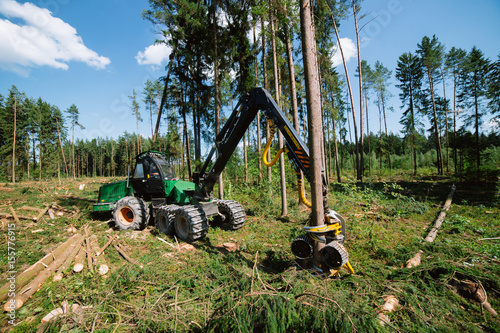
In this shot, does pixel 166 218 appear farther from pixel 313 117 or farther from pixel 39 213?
pixel 39 213

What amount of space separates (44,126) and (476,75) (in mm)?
60404

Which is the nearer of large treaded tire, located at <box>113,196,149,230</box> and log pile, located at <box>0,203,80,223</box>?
large treaded tire, located at <box>113,196,149,230</box>

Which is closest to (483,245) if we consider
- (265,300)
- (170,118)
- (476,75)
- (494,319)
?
(494,319)

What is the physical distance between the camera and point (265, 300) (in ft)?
8.62

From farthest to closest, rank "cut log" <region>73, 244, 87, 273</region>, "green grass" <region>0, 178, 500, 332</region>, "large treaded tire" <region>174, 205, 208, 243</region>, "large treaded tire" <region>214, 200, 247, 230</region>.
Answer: "large treaded tire" <region>214, 200, 247, 230</region>, "large treaded tire" <region>174, 205, 208, 243</region>, "cut log" <region>73, 244, 87, 273</region>, "green grass" <region>0, 178, 500, 332</region>

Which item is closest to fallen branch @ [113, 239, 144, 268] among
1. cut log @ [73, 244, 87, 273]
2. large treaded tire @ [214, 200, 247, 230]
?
cut log @ [73, 244, 87, 273]

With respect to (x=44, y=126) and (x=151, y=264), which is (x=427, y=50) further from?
(x=44, y=126)

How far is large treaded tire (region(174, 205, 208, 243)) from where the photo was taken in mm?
5953

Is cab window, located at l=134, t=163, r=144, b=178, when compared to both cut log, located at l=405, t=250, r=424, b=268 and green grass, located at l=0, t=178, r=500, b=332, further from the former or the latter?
cut log, located at l=405, t=250, r=424, b=268

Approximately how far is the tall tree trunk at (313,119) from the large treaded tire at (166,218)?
4.48 meters

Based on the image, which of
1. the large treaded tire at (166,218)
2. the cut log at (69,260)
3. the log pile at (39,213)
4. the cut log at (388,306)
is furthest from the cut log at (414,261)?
the log pile at (39,213)

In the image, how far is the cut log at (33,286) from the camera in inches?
132

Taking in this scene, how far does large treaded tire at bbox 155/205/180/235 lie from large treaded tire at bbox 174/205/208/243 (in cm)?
20

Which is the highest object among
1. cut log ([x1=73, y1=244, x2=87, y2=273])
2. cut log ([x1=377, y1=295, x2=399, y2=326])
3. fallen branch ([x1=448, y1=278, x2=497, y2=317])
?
cut log ([x1=73, y1=244, x2=87, y2=273])
